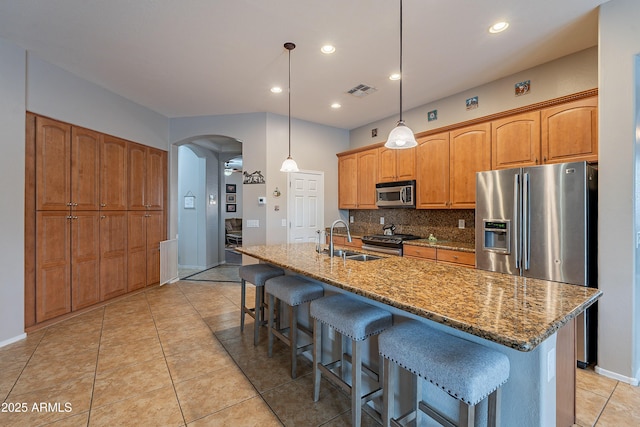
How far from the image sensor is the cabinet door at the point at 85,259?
11.4 feet

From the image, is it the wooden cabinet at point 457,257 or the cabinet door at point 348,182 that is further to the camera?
the cabinet door at point 348,182

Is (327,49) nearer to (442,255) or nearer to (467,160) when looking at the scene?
(467,160)

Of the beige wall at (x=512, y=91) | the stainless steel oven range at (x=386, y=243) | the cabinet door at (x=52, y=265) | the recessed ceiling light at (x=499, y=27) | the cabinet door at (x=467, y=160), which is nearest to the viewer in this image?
the recessed ceiling light at (x=499, y=27)

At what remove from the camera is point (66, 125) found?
11.1 ft

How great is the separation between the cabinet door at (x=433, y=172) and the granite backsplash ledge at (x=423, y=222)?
0.32 m

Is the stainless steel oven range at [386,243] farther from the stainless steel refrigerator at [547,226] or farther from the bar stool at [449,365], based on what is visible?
the bar stool at [449,365]

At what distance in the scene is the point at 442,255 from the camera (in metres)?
3.53

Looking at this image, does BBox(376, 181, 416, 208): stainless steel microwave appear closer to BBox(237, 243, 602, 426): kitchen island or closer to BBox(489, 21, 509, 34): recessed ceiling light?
BBox(489, 21, 509, 34): recessed ceiling light

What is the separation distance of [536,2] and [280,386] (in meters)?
3.52

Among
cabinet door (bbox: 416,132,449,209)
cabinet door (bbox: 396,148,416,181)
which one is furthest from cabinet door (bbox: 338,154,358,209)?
cabinet door (bbox: 416,132,449,209)

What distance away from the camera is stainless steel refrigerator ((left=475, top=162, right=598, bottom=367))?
237cm

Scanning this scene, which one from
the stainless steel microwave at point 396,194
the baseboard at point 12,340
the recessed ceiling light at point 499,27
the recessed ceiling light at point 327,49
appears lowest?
the baseboard at point 12,340

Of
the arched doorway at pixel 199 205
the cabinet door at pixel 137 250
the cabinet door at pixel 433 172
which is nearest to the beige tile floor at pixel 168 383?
the cabinet door at pixel 137 250

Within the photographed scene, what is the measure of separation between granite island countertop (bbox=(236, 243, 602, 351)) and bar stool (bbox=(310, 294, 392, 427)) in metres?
0.20
